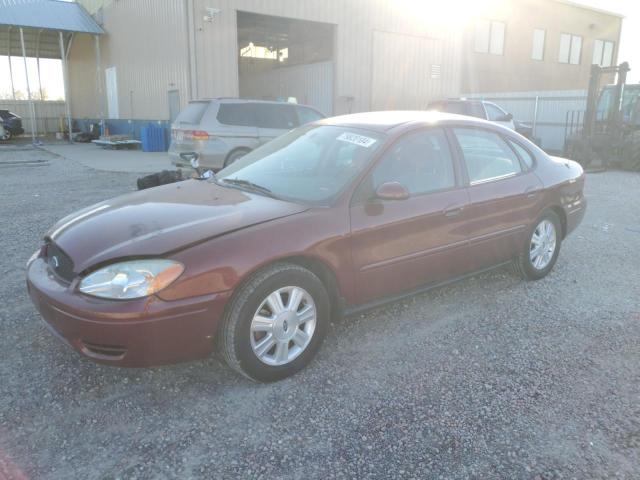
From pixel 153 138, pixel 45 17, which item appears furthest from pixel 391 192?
pixel 45 17

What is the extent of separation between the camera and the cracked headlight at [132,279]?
2615mm

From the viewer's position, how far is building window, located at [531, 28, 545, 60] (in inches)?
1115

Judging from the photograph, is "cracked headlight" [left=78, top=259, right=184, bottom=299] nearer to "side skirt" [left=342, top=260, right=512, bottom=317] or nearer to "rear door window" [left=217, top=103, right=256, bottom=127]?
"side skirt" [left=342, top=260, right=512, bottom=317]

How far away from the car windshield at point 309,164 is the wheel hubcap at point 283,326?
649 millimetres

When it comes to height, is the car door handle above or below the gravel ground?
above

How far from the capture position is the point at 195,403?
2838mm

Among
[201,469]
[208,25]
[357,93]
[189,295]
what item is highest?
[208,25]

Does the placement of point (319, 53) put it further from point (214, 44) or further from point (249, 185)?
point (249, 185)

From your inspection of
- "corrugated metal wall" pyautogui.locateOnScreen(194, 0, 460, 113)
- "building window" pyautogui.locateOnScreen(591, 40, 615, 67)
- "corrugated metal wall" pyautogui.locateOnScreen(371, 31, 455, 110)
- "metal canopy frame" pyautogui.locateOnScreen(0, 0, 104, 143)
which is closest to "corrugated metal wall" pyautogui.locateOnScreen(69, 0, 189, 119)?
"corrugated metal wall" pyautogui.locateOnScreen(194, 0, 460, 113)

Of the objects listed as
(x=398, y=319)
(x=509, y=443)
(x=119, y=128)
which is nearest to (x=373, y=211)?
(x=398, y=319)

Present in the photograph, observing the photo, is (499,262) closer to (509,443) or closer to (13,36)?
(509,443)

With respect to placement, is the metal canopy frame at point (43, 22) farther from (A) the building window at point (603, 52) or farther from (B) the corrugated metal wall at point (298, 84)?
(A) the building window at point (603, 52)

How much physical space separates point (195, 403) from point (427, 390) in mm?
1299

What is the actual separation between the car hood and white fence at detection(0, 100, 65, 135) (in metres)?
28.7
